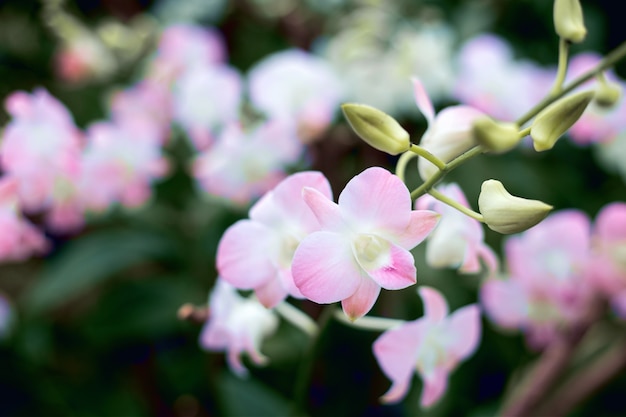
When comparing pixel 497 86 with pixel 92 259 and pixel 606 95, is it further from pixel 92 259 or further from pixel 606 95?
pixel 92 259

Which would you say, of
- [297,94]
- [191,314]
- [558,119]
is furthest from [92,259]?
[558,119]

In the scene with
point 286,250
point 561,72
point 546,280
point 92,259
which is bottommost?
point 92,259

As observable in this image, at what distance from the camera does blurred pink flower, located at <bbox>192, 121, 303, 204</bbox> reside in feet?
2.05

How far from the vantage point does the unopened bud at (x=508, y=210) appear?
0.92 feet

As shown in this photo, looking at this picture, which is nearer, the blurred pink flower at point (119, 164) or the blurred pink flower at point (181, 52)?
the blurred pink flower at point (119, 164)

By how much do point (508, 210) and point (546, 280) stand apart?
11.9 inches

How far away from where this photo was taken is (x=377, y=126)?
11.5 inches

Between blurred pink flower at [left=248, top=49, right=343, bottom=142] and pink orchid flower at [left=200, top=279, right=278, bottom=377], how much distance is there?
0.94 ft

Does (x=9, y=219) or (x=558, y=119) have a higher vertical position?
(x=558, y=119)

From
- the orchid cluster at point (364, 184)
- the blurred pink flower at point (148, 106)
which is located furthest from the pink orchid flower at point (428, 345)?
the blurred pink flower at point (148, 106)

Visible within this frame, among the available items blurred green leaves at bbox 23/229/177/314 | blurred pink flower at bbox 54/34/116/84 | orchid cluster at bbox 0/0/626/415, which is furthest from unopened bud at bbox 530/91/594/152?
blurred pink flower at bbox 54/34/116/84

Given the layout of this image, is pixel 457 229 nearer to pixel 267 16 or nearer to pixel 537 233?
pixel 537 233

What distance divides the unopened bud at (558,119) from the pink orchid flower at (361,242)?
0.06 metres

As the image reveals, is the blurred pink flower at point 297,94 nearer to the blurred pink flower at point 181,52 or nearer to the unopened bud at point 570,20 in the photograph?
the blurred pink flower at point 181,52
